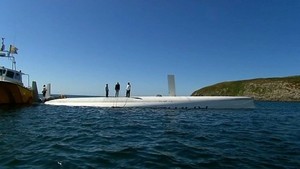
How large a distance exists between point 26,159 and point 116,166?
3911 mm

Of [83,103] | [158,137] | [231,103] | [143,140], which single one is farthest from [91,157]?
[83,103]

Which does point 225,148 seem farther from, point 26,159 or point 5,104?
point 5,104

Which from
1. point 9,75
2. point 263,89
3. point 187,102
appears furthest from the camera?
point 263,89

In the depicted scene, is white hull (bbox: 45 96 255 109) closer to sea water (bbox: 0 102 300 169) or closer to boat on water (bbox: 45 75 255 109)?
boat on water (bbox: 45 75 255 109)

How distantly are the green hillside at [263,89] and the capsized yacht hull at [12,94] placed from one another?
4787 inches

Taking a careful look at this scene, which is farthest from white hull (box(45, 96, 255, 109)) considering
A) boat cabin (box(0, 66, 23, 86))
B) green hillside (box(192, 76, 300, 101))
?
green hillside (box(192, 76, 300, 101))

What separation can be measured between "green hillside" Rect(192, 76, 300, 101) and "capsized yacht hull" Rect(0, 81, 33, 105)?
12159 centimetres

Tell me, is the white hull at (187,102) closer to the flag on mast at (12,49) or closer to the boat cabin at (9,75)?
the boat cabin at (9,75)

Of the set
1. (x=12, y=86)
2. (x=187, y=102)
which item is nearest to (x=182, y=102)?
(x=187, y=102)

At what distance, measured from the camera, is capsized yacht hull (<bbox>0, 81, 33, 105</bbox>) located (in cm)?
4439

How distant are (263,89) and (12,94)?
5426 inches

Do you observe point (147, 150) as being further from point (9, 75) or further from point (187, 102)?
point (9, 75)

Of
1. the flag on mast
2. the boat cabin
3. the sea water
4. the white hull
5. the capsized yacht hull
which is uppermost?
the flag on mast

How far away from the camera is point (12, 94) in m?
46.6
